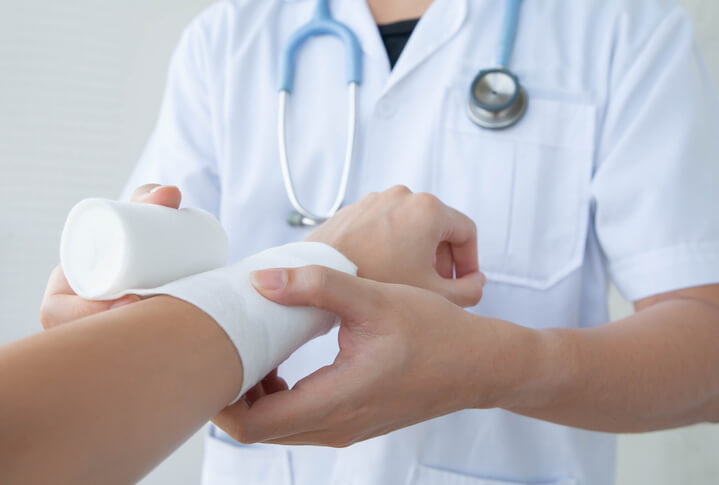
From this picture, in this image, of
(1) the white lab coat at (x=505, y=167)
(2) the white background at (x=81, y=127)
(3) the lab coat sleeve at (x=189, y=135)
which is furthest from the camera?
(2) the white background at (x=81, y=127)

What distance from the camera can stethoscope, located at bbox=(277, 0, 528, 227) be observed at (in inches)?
29.8

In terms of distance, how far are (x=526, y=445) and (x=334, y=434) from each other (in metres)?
0.40

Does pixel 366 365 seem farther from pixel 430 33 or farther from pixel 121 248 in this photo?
pixel 430 33

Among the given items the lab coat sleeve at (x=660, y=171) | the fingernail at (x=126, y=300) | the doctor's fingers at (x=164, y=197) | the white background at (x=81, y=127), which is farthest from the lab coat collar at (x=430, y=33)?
the white background at (x=81, y=127)

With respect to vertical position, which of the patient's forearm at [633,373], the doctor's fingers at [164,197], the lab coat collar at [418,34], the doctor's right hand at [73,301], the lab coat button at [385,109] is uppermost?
the lab coat collar at [418,34]

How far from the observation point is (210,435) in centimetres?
82

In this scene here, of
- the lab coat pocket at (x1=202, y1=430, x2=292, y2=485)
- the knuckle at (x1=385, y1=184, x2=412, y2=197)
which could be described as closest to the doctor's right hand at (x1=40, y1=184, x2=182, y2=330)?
the knuckle at (x1=385, y1=184, x2=412, y2=197)

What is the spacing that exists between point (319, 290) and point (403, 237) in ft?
0.72

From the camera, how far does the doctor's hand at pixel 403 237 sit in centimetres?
61

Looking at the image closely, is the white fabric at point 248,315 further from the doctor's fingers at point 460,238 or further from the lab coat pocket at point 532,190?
the lab coat pocket at point 532,190

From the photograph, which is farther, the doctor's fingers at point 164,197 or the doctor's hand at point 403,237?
the doctor's hand at point 403,237

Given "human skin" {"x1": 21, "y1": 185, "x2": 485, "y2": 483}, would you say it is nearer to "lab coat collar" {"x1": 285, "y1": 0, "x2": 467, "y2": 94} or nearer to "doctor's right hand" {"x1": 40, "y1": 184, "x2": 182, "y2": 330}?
"doctor's right hand" {"x1": 40, "y1": 184, "x2": 182, "y2": 330}

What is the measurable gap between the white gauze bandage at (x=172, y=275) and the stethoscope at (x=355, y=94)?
0.30m

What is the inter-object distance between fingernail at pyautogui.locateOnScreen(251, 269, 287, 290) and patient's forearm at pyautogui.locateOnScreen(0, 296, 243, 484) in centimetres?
5
